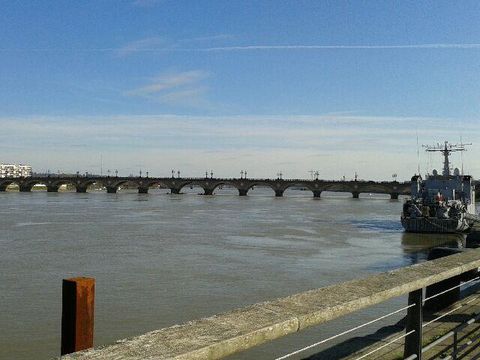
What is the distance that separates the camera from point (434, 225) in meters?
45.6

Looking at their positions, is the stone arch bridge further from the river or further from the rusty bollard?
the rusty bollard

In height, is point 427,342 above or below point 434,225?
above

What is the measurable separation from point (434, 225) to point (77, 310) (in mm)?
45527

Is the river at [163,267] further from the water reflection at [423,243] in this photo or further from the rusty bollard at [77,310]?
the rusty bollard at [77,310]

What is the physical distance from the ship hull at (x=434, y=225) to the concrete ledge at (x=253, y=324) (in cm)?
4382

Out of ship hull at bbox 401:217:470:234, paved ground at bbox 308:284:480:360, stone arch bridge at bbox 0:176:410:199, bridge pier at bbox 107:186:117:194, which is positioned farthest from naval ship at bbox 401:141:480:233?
→ bridge pier at bbox 107:186:117:194

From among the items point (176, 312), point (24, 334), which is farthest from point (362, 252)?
point (24, 334)

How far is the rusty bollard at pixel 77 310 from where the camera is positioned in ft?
12.6

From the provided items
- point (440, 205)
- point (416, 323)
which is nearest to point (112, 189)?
point (440, 205)

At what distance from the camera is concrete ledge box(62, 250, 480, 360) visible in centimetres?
257

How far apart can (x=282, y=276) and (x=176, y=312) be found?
7696 millimetres

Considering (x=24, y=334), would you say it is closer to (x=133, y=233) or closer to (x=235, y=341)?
(x=235, y=341)

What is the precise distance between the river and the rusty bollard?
8.09m

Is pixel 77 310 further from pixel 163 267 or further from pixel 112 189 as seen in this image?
pixel 112 189
